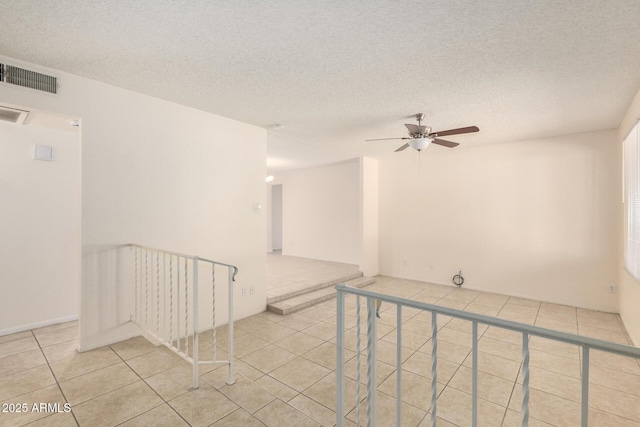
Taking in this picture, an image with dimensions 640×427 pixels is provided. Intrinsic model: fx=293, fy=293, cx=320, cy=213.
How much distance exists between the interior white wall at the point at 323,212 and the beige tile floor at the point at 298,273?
391mm

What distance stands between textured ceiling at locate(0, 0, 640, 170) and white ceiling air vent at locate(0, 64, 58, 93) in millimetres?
137

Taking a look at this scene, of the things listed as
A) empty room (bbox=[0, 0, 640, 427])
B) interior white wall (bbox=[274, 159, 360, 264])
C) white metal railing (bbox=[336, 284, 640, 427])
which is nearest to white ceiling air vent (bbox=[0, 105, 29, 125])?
empty room (bbox=[0, 0, 640, 427])

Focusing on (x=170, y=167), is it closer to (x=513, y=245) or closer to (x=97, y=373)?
(x=97, y=373)

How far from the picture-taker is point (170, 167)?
3318 mm

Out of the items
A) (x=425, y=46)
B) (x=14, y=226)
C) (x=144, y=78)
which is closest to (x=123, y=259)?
(x=14, y=226)

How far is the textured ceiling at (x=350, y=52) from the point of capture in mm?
1806

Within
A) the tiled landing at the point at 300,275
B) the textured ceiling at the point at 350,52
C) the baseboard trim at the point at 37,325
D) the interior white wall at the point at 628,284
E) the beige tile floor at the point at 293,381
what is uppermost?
the textured ceiling at the point at 350,52

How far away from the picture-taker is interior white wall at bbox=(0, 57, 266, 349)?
2783 mm

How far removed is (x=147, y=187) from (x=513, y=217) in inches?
217

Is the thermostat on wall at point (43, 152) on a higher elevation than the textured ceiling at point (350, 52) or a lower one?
lower

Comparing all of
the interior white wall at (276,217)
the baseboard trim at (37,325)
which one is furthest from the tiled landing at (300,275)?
the baseboard trim at (37,325)

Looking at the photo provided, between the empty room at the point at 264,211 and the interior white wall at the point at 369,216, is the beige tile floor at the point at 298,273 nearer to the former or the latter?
the empty room at the point at 264,211

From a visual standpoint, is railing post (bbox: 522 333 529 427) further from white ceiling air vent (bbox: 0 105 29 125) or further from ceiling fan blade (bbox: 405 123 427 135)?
white ceiling air vent (bbox: 0 105 29 125)

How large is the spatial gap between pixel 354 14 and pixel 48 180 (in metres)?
4.06
